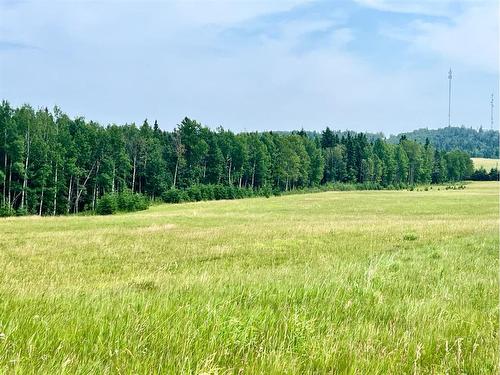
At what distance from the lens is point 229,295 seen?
233 inches

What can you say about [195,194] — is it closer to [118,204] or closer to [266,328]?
[118,204]

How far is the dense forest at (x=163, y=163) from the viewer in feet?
251

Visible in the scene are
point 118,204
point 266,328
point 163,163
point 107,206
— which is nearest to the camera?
point 266,328

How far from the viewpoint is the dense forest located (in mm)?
76375

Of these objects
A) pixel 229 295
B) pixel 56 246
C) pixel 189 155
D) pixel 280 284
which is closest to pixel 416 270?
pixel 280 284

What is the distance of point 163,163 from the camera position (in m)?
103

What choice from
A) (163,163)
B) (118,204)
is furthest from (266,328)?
(163,163)

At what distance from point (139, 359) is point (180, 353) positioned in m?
0.39

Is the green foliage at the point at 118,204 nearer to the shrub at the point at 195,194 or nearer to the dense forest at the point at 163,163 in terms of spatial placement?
the dense forest at the point at 163,163

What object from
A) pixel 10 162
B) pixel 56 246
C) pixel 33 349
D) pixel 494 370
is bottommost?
pixel 56 246

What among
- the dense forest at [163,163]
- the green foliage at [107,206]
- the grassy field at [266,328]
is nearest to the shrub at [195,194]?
the dense forest at [163,163]

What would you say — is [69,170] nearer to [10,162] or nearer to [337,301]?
[10,162]

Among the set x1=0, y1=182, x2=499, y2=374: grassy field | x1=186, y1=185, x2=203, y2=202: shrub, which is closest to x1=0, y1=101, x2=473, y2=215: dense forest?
x1=186, y1=185, x2=203, y2=202: shrub

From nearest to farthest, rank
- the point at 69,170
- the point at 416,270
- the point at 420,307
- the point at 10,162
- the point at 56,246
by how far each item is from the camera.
→ the point at 420,307 < the point at 416,270 < the point at 56,246 < the point at 10,162 < the point at 69,170
